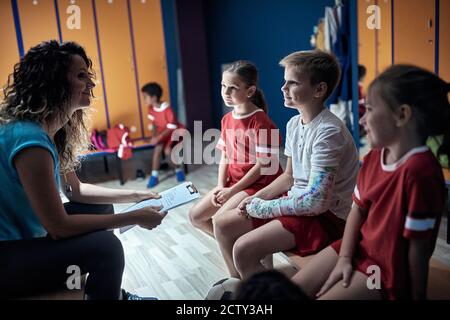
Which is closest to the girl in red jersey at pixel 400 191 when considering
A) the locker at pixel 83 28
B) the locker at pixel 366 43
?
the locker at pixel 366 43

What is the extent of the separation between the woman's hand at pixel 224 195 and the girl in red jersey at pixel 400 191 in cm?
78

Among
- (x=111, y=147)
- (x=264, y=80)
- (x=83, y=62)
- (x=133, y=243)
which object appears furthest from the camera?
(x=264, y=80)

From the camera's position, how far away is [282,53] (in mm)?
4562

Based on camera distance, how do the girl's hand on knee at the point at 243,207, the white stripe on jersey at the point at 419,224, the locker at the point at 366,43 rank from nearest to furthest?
the white stripe on jersey at the point at 419,224, the girl's hand on knee at the point at 243,207, the locker at the point at 366,43

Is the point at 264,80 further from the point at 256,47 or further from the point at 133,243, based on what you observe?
the point at 133,243

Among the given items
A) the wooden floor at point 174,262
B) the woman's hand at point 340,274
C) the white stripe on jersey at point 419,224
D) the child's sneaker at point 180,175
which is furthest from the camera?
the child's sneaker at point 180,175

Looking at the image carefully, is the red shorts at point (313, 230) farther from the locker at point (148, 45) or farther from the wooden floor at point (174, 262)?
the locker at point (148, 45)

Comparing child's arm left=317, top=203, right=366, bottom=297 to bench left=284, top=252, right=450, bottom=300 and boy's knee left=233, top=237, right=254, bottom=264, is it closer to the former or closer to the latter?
bench left=284, top=252, right=450, bottom=300

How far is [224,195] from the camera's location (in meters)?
1.85

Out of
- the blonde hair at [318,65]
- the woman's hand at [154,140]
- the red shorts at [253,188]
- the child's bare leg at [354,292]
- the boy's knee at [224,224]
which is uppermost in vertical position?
the blonde hair at [318,65]

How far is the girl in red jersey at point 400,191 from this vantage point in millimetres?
978
